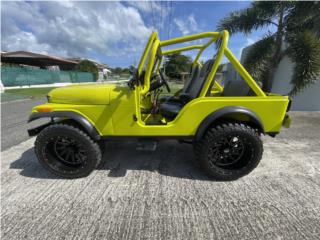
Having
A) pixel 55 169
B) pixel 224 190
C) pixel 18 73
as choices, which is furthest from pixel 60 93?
pixel 18 73

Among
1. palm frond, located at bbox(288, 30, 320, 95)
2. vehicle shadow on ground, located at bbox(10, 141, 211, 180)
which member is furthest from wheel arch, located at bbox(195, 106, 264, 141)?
palm frond, located at bbox(288, 30, 320, 95)

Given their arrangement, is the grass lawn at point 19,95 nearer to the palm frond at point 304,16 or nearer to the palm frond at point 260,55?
the palm frond at point 260,55

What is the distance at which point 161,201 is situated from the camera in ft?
7.00

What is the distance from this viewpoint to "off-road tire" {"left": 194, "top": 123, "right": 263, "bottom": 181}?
7.79ft

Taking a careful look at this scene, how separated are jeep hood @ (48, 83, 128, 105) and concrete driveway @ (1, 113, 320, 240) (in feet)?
3.31

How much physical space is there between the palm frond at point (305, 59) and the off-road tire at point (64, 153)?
569cm

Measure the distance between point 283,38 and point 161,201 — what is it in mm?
6674

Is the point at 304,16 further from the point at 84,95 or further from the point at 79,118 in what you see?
the point at 79,118

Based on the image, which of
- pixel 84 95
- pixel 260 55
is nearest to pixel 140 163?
pixel 84 95

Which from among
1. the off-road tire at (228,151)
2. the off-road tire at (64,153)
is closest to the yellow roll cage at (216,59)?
the off-road tire at (228,151)

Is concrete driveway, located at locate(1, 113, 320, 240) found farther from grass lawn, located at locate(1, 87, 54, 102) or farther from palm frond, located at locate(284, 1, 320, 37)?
grass lawn, located at locate(1, 87, 54, 102)

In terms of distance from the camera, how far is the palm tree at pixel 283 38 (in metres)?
5.30

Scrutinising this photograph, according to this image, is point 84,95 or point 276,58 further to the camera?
point 276,58

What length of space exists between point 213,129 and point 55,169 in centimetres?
211
